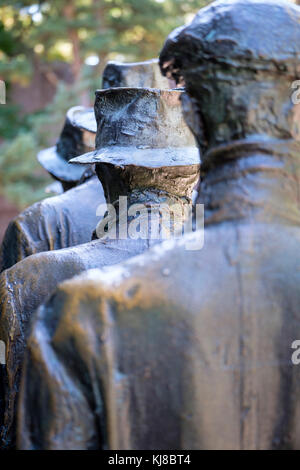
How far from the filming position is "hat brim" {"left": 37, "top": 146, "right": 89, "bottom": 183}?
12.8 ft

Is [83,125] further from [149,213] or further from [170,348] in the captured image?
[170,348]

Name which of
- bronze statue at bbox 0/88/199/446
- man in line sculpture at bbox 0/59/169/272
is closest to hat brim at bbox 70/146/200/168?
bronze statue at bbox 0/88/199/446

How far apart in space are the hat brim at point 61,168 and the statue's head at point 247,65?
2468 mm

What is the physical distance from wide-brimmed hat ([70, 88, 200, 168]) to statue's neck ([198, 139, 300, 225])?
98cm

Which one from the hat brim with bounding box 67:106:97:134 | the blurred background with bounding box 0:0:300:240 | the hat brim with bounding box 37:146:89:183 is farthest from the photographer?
the blurred background with bounding box 0:0:300:240

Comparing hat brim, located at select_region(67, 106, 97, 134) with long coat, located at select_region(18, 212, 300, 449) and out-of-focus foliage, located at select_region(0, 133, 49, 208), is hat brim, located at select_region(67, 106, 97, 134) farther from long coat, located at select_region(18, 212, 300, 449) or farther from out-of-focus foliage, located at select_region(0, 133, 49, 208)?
out-of-focus foliage, located at select_region(0, 133, 49, 208)

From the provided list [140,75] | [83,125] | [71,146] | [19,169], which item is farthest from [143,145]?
[19,169]

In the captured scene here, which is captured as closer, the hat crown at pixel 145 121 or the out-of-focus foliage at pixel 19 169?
the hat crown at pixel 145 121

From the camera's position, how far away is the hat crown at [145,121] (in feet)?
7.79

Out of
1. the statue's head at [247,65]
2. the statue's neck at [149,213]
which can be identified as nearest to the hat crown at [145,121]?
the statue's neck at [149,213]

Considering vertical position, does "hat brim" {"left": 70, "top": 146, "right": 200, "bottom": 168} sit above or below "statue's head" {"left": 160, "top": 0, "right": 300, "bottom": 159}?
below

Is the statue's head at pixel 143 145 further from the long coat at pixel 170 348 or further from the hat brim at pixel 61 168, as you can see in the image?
the hat brim at pixel 61 168

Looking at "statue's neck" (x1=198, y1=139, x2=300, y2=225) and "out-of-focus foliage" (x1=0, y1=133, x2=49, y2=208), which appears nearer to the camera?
"statue's neck" (x1=198, y1=139, x2=300, y2=225)

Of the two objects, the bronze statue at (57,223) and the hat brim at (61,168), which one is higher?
the hat brim at (61,168)
